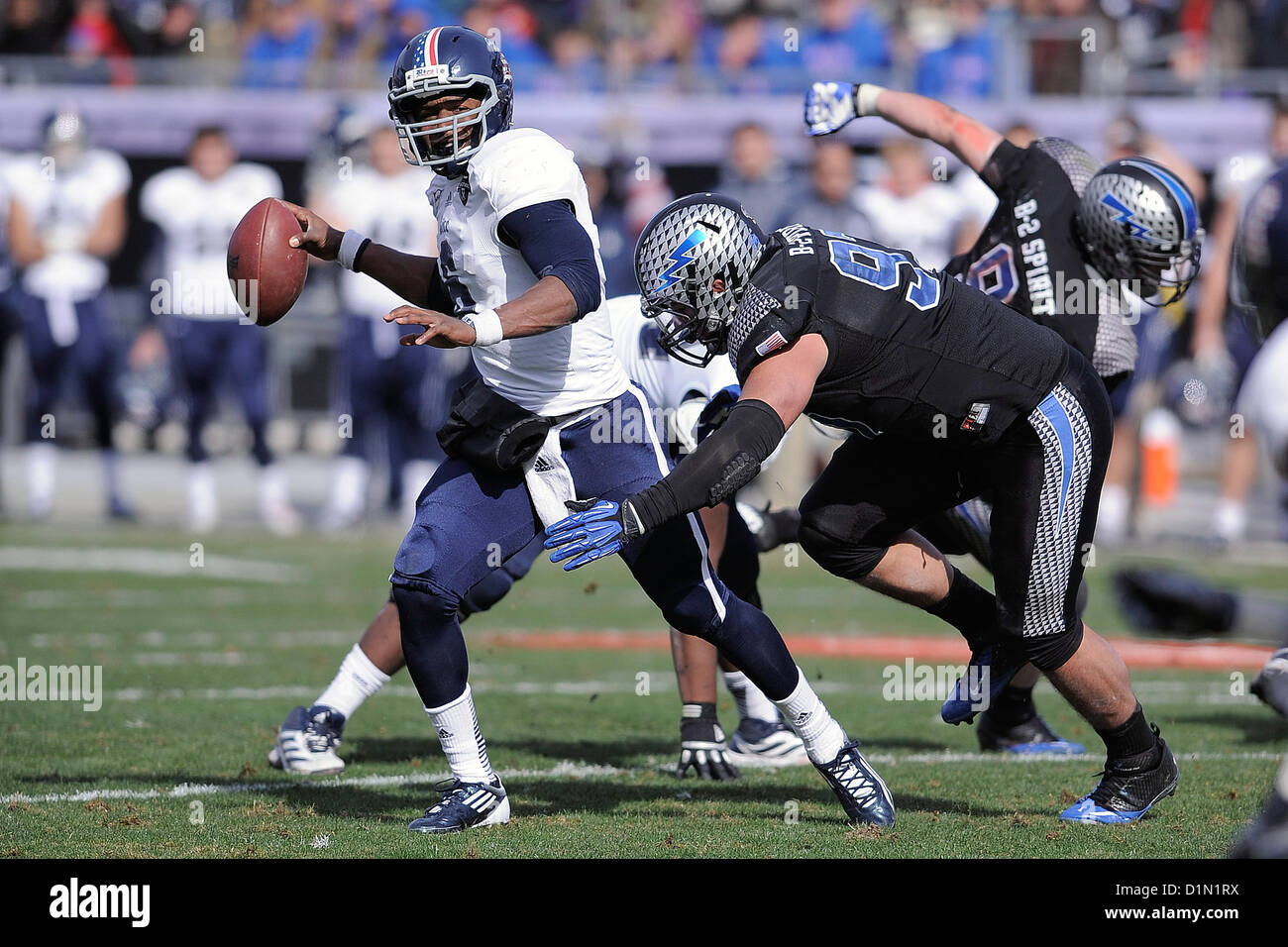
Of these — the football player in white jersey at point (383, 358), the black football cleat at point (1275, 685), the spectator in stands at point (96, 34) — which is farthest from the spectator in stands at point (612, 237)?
the black football cleat at point (1275, 685)

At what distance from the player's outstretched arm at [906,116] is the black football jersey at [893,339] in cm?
121

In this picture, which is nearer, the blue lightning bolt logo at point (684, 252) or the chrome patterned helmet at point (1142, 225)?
the blue lightning bolt logo at point (684, 252)

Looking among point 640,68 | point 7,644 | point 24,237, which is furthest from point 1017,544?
point 640,68

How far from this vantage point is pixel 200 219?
11.9 meters

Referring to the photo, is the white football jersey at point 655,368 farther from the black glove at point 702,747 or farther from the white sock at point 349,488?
the white sock at point 349,488

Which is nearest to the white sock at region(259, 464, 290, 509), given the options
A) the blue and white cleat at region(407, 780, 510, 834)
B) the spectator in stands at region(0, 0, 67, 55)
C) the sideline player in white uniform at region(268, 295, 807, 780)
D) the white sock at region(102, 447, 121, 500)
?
the white sock at region(102, 447, 121, 500)

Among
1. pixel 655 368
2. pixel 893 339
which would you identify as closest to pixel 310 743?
pixel 655 368

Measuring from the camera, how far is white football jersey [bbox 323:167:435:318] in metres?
11.5

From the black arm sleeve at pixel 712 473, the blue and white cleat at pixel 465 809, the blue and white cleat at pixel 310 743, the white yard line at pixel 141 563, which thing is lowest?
the white yard line at pixel 141 563

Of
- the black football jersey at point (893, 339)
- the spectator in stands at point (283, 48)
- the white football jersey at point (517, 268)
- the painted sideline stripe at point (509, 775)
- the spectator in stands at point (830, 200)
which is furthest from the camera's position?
the spectator in stands at point (283, 48)

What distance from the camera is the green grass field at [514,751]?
166 inches

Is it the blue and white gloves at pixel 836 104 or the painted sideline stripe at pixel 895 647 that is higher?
the blue and white gloves at pixel 836 104
